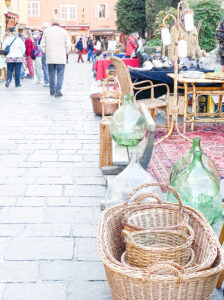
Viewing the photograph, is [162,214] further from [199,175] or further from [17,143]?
[17,143]

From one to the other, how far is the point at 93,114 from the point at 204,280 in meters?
6.06

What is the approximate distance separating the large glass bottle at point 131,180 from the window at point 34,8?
4897 centimetres

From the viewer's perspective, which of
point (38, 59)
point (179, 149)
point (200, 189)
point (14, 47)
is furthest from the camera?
point (38, 59)

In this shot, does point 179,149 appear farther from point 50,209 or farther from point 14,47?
point 14,47

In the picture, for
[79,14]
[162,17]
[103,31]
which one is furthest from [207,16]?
[79,14]

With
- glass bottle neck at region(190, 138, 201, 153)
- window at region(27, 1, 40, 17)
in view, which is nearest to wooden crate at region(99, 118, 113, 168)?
glass bottle neck at region(190, 138, 201, 153)

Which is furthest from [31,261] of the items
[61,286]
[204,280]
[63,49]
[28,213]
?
[63,49]

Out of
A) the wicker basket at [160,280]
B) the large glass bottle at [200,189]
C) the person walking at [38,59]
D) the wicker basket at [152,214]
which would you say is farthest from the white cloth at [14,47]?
the wicker basket at [160,280]

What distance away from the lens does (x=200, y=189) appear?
2195 mm

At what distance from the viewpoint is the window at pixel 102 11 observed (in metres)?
48.4

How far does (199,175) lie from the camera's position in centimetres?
220

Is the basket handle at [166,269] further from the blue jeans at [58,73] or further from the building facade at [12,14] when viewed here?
the building facade at [12,14]

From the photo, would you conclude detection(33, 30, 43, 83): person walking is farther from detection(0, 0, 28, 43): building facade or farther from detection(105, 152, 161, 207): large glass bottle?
detection(105, 152, 161, 207): large glass bottle

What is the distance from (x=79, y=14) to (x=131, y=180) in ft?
161
